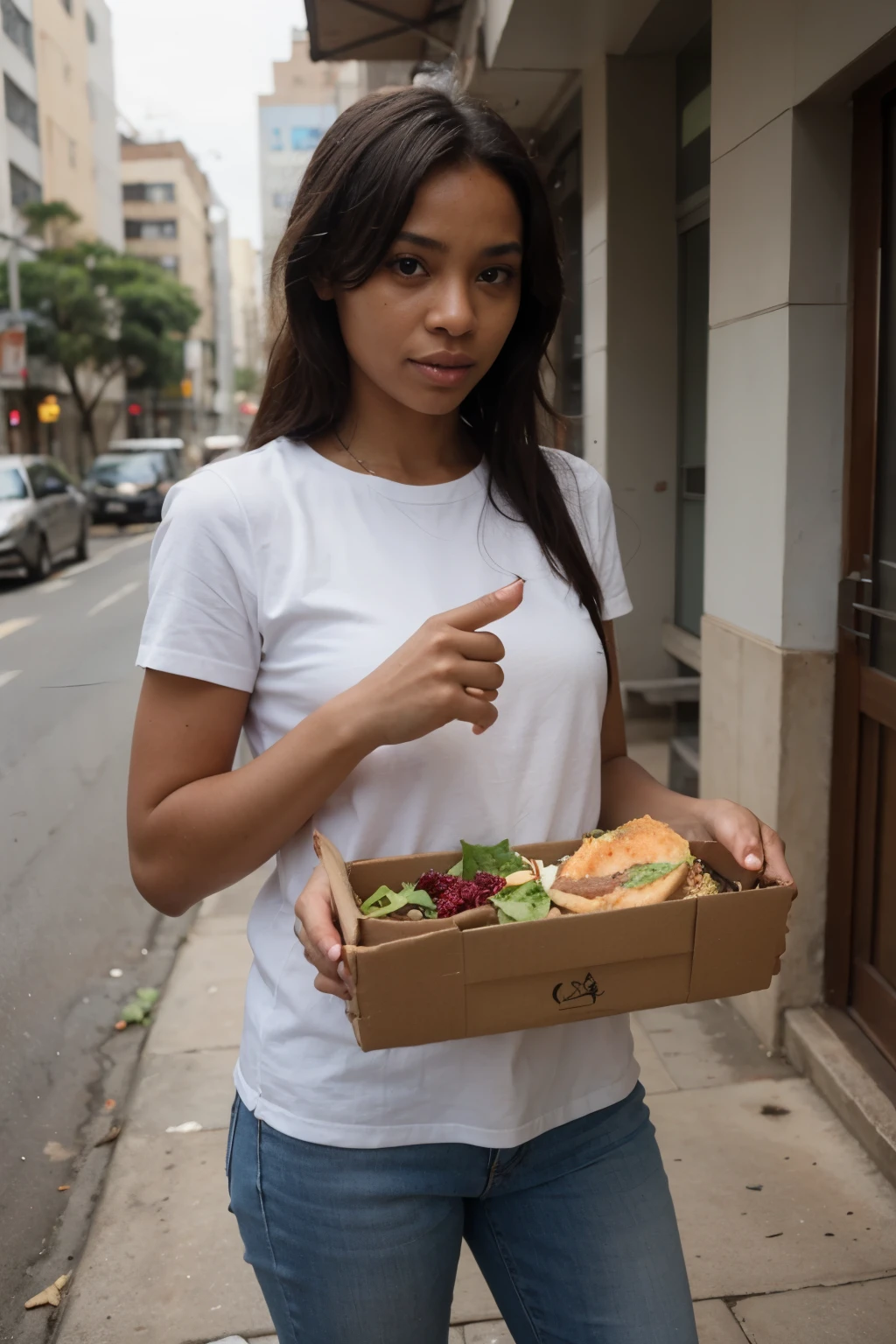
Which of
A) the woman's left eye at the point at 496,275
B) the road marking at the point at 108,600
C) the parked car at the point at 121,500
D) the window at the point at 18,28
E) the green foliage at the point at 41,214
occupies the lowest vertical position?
the road marking at the point at 108,600

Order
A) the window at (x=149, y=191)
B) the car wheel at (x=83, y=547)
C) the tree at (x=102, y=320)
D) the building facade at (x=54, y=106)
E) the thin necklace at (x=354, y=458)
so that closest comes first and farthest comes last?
1. the thin necklace at (x=354, y=458)
2. the building facade at (x=54, y=106)
3. the car wheel at (x=83, y=547)
4. the window at (x=149, y=191)
5. the tree at (x=102, y=320)

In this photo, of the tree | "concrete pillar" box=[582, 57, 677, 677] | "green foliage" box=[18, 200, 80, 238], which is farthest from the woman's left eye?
"concrete pillar" box=[582, 57, 677, 677]

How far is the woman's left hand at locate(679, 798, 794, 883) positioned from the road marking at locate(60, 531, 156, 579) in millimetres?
1614

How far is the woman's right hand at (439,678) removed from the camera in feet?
4.12

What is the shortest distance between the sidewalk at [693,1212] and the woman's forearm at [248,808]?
177cm

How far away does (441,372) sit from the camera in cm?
145

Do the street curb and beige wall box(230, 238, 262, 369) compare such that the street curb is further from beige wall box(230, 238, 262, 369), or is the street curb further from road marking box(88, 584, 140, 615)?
beige wall box(230, 238, 262, 369)

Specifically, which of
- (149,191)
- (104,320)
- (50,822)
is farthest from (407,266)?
(104,320)

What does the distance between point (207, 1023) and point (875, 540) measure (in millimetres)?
2650

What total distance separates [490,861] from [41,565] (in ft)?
7.01

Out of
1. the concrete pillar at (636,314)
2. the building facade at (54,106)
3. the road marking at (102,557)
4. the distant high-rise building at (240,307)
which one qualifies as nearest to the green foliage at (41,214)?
the building facade at (54,106)

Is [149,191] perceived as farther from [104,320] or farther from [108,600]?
[104,320]

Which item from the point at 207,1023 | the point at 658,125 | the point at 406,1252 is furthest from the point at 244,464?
the point at 658,125

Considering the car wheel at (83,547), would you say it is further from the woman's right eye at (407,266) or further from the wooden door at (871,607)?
the wooden door at (871,607)
